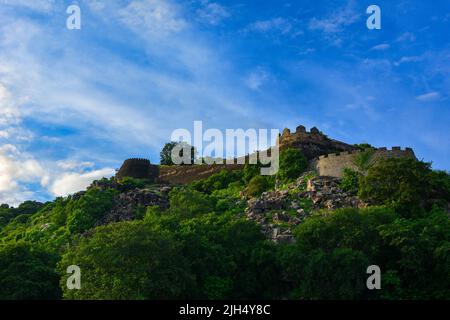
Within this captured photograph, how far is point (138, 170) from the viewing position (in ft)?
296

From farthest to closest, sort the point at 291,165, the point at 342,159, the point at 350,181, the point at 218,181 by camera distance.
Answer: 1. the point at 218,181
2. the point at 291,165
3. the point at 342,159
4. the point at 350,181

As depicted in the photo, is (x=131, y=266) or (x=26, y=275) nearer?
Result: (x=131, y=266)

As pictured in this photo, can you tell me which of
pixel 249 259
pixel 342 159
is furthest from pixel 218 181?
pixel 249 259

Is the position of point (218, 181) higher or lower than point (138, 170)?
lower

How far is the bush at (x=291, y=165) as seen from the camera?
6291 cm

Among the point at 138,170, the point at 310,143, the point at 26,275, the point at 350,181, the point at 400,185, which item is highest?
the point at 310,143

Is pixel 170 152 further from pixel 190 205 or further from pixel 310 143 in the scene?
pixel 190 205

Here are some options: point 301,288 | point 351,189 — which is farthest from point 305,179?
point 301,288

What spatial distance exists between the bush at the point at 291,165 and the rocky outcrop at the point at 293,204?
582cm

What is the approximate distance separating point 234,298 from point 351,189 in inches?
812

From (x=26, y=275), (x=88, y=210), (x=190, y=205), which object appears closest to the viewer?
(x=26, y=275)

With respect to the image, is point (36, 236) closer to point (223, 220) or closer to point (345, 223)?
point (223, 220)

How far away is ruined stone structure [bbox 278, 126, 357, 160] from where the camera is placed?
68.8 meters

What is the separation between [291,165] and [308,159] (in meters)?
4.11
